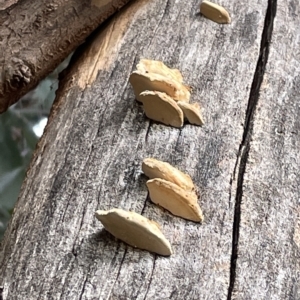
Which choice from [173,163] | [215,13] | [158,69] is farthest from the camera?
[215,13]

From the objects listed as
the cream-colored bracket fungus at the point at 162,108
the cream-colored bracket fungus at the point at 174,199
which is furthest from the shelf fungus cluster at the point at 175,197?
the cream-colored bracket fungus at the point at 162,108

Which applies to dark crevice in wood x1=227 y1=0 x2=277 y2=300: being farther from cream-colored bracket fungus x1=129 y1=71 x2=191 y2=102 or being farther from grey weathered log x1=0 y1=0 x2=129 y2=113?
grey weathered log x1=0 y1=0 x2=129 y2=113

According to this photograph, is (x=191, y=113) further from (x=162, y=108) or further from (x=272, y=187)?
(x=272, y=187)

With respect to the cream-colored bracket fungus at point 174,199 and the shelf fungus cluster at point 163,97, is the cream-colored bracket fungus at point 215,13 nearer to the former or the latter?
the shelf fungus cluster at point 163,97

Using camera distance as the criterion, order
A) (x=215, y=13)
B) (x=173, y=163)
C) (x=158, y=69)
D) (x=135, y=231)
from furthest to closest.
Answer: (x=215, y=13) → (x=158, y=69) → (x=173, y=163) → (x=135, y=231)

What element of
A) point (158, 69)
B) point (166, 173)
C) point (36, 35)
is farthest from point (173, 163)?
point (36, 35)

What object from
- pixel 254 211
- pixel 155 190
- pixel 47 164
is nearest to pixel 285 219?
pixel 254 211

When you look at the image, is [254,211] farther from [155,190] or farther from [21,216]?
[21,216]
